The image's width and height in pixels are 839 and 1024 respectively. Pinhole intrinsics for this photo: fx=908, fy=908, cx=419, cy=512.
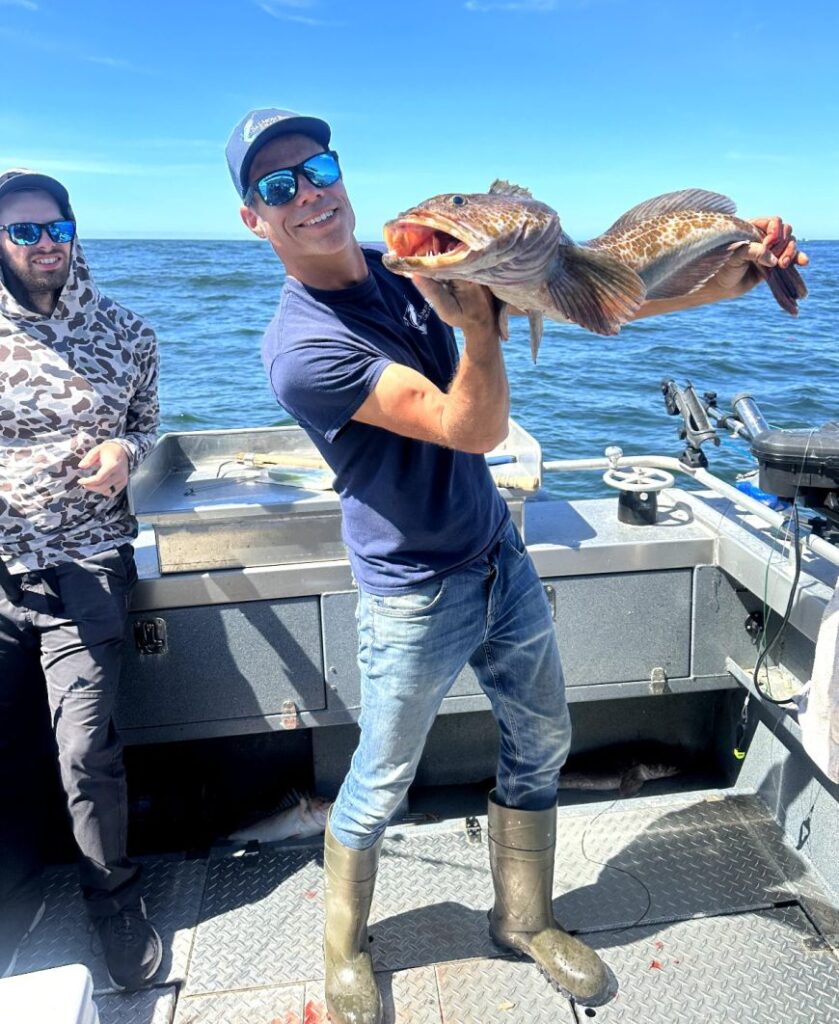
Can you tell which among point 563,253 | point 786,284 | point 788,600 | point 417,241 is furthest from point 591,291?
point 788,600

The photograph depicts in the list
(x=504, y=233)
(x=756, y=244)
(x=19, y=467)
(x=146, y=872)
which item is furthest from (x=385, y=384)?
(x=146, y=872)

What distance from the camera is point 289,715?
344 cm

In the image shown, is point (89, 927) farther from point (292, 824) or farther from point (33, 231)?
point (33, 231)

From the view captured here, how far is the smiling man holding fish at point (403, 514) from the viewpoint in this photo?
2068 millimetres

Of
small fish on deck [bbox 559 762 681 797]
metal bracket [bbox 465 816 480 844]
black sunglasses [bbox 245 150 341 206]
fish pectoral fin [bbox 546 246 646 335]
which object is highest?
black sunglasses [bbox 245 150 341 206]

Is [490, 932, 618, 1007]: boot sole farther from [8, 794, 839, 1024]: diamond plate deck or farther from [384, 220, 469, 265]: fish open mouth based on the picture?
[384, 220, 469, 265]: fish open mouth

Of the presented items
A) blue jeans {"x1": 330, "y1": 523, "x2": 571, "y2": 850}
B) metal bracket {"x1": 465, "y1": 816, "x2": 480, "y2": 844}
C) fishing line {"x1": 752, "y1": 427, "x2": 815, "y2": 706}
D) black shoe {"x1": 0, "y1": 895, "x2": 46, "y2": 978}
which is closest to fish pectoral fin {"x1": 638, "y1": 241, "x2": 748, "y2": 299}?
fishing line {"x1": 752, "y1": 427, "x2": 815, "y2": 706}

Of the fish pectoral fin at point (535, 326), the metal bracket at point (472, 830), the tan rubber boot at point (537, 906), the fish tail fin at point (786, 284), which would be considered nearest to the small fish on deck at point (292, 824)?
the metal bracket at point (472, 830)

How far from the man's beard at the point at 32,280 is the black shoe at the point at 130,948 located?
2013mm

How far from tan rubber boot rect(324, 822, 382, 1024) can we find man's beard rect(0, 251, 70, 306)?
1.93m

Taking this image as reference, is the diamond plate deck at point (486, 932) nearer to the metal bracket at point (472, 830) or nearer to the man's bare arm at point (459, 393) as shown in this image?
the metal bracket at point (472, 830)

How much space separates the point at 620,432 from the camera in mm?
11484

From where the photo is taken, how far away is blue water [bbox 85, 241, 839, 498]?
1132cm

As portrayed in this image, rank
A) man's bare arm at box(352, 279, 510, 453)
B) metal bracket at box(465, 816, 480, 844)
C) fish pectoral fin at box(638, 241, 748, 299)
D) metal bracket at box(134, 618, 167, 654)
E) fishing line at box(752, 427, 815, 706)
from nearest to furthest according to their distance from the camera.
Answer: man's bare arm at box(352, 279, 510, 453), fish pectoral fin at box(638, 241, 748, 299), fishing line at box(752, 427, 815, 706), metal bracket at box(134, 618, 167, 654), metal bracket at box(465, 816, 480, 844)
